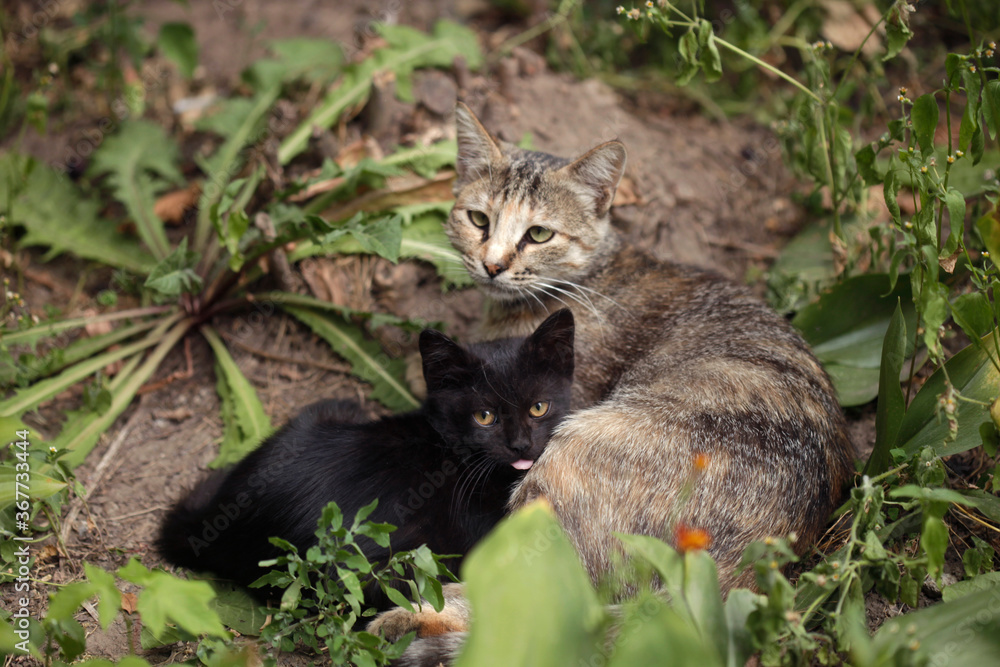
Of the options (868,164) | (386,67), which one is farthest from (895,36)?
(386,67)

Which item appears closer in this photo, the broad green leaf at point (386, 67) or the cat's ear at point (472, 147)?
the cat's ear at point (472, 147)

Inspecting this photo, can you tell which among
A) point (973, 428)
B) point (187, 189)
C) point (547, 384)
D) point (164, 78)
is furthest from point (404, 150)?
point (973, 428)

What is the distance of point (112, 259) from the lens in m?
4.82

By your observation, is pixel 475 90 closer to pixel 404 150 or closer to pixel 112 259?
pixel 404 150

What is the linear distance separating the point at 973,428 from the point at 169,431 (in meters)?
4.09

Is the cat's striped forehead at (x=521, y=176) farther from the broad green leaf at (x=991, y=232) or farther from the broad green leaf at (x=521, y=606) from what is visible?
the broad green leaf at (x=521, y=606)

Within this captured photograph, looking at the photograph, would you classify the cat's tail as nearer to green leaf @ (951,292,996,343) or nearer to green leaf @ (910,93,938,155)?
green leaf @ (951,292,996,343)

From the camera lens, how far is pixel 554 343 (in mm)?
3301

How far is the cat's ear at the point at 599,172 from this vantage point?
367 centimetres

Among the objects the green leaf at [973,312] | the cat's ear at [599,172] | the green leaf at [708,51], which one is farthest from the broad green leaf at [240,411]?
the green leaf at [973,312]

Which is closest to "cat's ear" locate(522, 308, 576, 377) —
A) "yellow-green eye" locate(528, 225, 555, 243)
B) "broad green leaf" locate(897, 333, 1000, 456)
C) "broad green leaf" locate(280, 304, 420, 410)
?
"yellow-green eye" locate(528, 225, 555, 243)

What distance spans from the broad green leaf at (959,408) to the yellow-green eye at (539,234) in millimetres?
1892

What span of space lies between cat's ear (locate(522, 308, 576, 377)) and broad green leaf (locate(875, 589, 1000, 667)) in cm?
168

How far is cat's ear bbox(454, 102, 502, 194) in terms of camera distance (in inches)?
153
